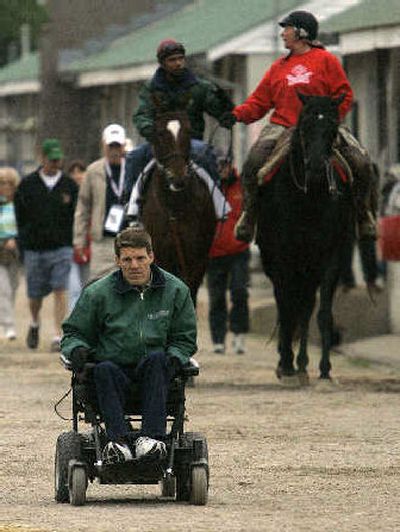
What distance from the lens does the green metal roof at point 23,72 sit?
51.1 meters

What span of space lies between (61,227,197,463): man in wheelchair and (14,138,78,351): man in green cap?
37.4ft

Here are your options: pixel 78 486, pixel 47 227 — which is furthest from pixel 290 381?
pixel 78 486

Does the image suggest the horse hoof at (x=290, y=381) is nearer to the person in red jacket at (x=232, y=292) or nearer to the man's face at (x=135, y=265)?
the person in red jacket at (x=232, y=292)

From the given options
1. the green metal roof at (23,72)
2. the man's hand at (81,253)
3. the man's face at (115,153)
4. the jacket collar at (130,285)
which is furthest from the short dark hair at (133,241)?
the green metal roof at (23,72)

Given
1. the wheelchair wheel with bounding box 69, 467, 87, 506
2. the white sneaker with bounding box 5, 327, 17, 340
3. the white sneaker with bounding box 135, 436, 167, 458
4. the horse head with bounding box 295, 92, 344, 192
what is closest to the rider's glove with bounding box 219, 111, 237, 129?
the horse head with bounding box 295, 92, 344, 192

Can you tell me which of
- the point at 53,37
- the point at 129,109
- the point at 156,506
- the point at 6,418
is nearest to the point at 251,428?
the point at 6,418

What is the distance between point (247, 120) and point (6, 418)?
3954mm

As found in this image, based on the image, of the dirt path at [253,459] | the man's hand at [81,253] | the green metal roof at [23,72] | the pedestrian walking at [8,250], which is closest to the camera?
the dirt path at [253,459]

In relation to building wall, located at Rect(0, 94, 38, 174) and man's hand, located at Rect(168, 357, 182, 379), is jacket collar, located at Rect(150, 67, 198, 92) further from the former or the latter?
building wall, located at Rect(0, 94, 38, 174)

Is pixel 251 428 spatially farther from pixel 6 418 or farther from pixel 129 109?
pixel 129 109

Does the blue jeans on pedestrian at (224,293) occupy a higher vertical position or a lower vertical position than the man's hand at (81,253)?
lower

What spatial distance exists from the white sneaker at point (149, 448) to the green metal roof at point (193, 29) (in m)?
23.4

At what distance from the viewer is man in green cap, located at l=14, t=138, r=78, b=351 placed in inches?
872

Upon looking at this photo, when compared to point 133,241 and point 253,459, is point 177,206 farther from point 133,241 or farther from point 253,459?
point 133,241
